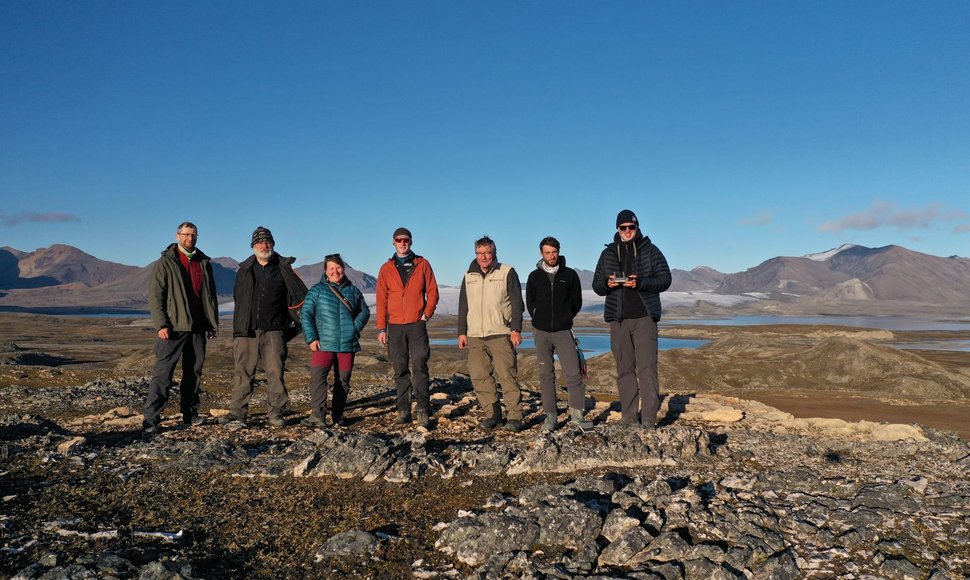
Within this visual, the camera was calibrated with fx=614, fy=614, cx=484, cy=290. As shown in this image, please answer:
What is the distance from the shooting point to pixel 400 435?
27.2 feet

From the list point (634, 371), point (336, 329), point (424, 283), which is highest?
point (424, 283)

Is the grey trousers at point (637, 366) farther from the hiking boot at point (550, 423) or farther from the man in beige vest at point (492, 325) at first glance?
the man in beige vest at point (492, 325)

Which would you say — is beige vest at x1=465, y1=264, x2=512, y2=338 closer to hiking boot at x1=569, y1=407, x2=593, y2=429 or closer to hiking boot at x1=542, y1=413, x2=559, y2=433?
hiking boot at x1=542, y1=413, x2=559, y2=433

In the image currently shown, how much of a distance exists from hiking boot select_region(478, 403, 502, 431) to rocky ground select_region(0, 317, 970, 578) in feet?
1.20

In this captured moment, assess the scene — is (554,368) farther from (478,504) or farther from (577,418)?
(478,504)

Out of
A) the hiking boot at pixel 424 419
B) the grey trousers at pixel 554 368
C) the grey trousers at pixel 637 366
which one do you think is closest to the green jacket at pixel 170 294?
the hiking boot at pixel 424 419

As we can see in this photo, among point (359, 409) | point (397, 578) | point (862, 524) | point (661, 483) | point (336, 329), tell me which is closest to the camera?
point (397, 578)

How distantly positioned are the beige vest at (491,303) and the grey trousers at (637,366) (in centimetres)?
151

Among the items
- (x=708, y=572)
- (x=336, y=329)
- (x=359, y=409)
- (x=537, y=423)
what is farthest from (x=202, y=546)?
(x=359, y=409)

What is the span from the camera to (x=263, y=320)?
28.8ft

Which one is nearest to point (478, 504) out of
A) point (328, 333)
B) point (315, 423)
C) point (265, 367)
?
point (315, 423)

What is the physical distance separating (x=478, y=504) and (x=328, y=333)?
423cm

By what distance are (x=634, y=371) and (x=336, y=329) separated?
422cm

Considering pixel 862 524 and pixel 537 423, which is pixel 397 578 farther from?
pixel 537 423
